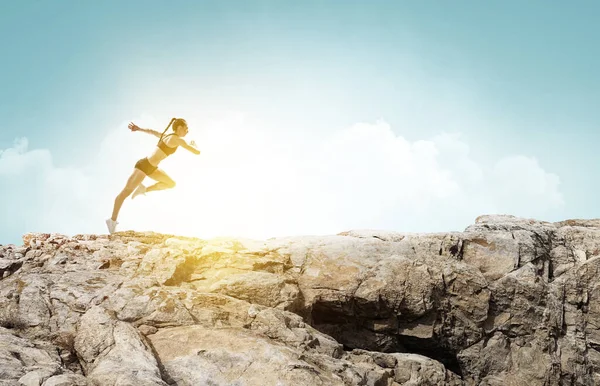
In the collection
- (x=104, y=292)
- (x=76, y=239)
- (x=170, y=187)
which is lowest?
(x=104, y=292)

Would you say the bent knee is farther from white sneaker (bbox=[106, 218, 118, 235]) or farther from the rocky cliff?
the rocky cliff

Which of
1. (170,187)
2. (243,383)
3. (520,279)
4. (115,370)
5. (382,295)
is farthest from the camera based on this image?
(170,187)

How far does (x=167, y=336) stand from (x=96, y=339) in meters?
1.53

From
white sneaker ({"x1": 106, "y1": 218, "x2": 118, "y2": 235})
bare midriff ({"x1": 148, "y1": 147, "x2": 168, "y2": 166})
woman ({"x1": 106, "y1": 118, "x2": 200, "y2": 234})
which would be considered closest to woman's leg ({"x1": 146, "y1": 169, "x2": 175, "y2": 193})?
woman ({"x1": 106, "y1": 118, "x2": 200, "y2": 234})

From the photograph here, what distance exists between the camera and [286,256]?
1524 cm

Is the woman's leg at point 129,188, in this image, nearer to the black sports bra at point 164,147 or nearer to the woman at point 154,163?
the woman at point 154,163

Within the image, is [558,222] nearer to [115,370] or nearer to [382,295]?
[382,295]

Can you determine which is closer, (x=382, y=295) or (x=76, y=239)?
(x=382, y=295)

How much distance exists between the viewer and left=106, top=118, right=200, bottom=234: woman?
16047 millimetres

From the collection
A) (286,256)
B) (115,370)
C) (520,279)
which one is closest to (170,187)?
(286,256)

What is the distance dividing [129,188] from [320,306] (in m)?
8.78

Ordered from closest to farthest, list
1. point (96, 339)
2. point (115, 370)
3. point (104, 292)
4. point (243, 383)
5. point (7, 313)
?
point (115, 370) → point (243, 383) → point (96, 339) → point (7, 313) → point (104, 292)

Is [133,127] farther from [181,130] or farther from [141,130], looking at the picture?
[181,130]

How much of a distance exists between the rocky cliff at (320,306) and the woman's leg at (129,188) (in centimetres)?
111
